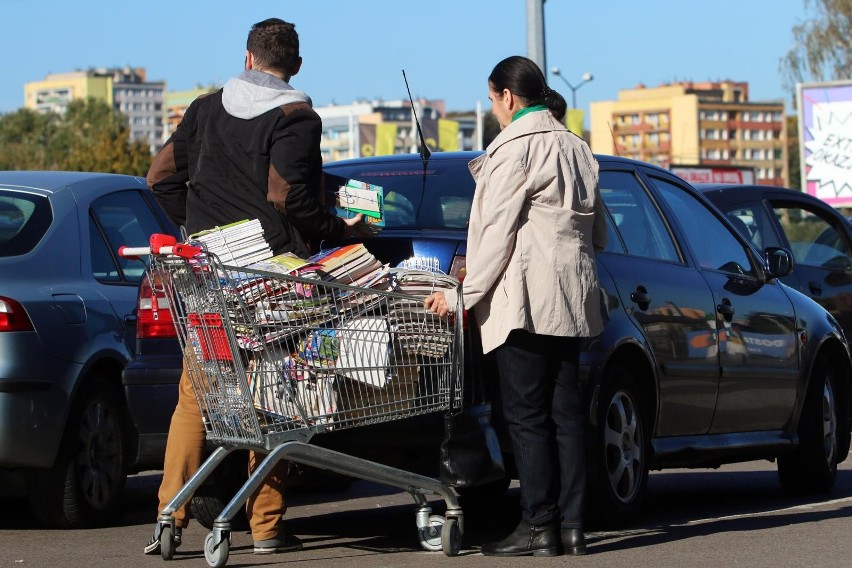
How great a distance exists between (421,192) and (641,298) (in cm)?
110

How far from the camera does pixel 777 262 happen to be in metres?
8.29

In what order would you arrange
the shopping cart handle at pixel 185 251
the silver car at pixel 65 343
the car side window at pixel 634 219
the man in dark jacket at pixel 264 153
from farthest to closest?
the car side window at pixel 634 219
the silver car at pixel 65 343
the man in dark jacket at pixel 264 153
the shopping cart handle at pixel 185 251

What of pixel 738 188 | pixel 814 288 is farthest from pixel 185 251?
pixel 814 288

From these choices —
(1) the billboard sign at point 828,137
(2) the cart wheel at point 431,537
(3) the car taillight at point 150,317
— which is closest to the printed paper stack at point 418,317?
(2) the cart wheel at point 431,537

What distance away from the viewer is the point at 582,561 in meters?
5.86

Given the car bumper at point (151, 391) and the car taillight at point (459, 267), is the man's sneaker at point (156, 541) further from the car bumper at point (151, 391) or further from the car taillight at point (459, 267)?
the car taillight at point (459, 267)

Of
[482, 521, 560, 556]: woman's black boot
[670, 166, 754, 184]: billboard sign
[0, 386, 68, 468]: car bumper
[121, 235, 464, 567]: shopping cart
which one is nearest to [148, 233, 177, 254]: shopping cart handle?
[121, 235, 464, 567]: shopping cart

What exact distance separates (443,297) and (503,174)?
53cm

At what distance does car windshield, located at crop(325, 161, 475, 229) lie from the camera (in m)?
6.50

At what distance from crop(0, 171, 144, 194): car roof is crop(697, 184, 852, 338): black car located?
507 centimetres

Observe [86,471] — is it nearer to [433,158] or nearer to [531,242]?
[433,158]

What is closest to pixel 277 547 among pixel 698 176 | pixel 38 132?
pixel 698 176

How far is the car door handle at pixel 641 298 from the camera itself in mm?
6875

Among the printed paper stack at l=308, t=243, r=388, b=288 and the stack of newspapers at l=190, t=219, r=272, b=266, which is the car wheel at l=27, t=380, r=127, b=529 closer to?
the stack of newspapers at l=190, t=219, r=272, b=266
